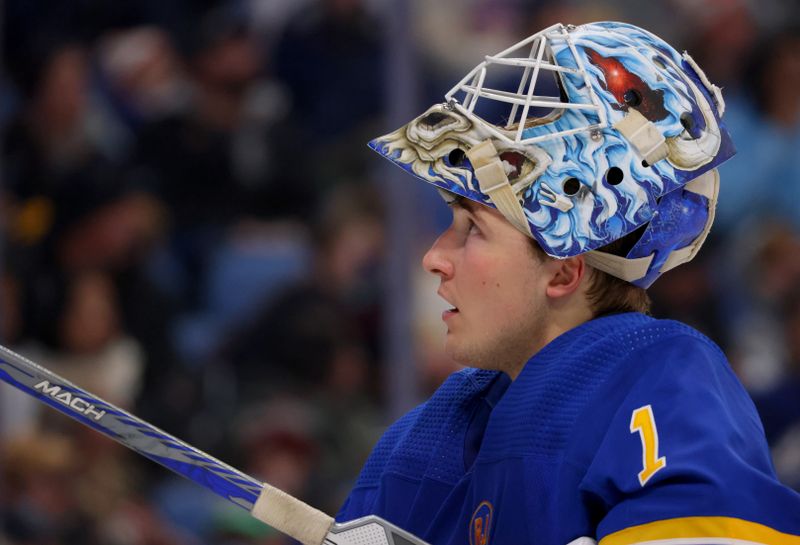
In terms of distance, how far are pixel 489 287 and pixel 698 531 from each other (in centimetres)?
49

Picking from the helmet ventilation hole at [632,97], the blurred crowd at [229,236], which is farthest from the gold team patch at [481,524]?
the blurred crowd at [229,236]

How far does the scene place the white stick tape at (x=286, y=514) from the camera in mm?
1775

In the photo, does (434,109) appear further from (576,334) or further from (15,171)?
(15,171)

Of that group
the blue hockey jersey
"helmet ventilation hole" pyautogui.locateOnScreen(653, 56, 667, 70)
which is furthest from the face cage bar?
the blue hockey jersey

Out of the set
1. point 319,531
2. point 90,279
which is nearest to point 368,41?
point 90,279

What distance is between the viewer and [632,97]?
6.12ft

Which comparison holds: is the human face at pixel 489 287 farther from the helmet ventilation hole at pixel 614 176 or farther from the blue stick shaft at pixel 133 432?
the blue stick shaft at pixel 133 432

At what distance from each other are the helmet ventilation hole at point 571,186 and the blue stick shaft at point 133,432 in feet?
1.77

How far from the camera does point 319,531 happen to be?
5.80 feet

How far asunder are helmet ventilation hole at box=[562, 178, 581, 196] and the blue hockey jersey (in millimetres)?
185

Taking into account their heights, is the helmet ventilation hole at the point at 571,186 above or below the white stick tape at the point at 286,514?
above

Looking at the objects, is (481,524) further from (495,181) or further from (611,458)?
(495,181)

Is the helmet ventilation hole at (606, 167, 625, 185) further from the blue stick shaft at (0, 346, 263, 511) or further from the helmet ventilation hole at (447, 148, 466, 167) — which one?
the blue stick shaft at (0, 346, 263, 511)

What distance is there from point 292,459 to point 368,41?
129 centimetres
